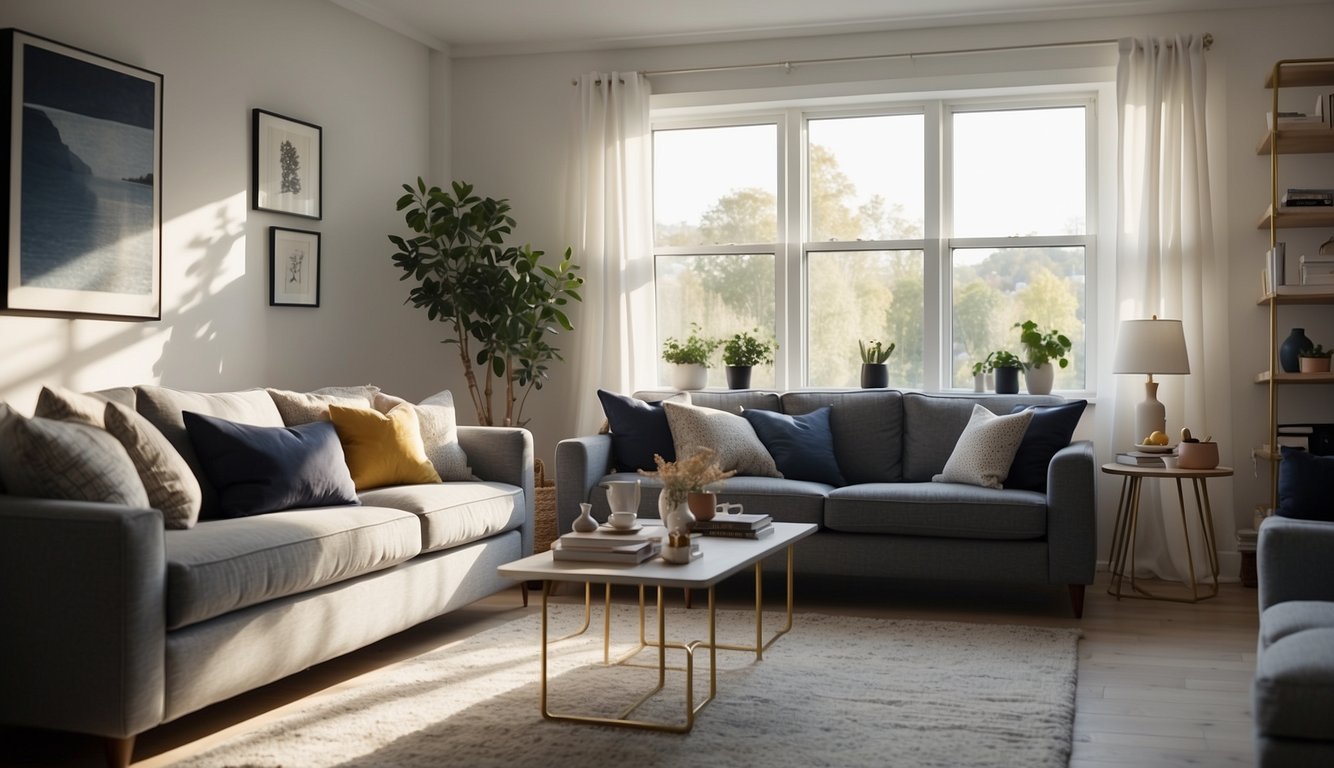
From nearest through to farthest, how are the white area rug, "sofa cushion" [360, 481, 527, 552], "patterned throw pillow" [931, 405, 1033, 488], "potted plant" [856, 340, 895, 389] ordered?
the white area rug < "sofa cushion" [360, 481, 527, 552] < "patterned throw pillow" [931, 405, 1033, 488] < "potted plant" [856, 340, 895, 389]

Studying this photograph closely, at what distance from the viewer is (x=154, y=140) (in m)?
4.41

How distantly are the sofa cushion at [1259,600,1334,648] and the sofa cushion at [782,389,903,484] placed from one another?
2544 millimetres

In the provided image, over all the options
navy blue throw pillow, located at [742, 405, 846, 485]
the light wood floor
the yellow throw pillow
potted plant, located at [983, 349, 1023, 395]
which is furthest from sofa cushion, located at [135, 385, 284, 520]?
potted plant, located at [983, 349, 1023, 395]

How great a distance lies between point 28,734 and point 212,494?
882 millimetres

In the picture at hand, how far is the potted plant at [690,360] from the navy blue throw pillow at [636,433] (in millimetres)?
742

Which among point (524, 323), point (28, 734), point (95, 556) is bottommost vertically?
point (28, 734)

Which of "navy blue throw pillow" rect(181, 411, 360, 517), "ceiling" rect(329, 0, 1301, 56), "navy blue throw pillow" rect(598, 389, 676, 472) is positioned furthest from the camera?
"ceiling" rect(329, 0, 1301, 56)

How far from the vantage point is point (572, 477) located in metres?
5.02

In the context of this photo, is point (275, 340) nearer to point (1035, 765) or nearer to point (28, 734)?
point (28, 734)

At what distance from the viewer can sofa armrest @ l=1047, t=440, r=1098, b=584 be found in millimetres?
4461

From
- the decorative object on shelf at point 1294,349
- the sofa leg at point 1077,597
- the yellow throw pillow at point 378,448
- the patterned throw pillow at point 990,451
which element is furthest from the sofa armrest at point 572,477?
the decorative object on shelf at point 1294,349

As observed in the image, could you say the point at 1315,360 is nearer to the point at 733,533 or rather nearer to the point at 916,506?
the point at 916,506

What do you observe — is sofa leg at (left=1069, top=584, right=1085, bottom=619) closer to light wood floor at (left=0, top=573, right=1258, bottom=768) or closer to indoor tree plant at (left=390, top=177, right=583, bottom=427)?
light wood floor at (left=0, top=573, right=1258, bottom=768)

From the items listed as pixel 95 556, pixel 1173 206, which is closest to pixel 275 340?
pixel 95 556
